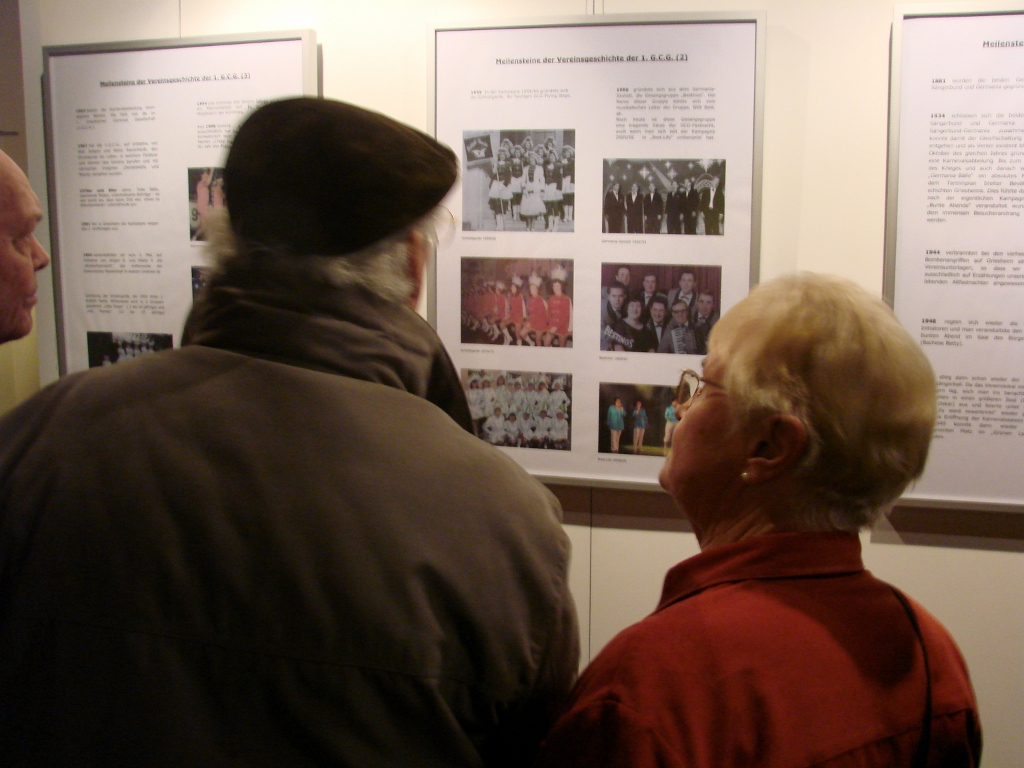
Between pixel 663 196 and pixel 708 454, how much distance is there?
0.93m

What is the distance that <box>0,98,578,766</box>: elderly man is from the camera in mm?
610

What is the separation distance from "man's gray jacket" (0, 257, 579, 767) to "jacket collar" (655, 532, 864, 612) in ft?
0.60

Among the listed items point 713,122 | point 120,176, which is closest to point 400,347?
point 713,122

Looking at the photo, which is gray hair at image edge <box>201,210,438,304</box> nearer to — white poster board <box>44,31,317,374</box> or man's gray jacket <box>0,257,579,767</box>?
man's gray jacket <box>0,257,579,767</box>

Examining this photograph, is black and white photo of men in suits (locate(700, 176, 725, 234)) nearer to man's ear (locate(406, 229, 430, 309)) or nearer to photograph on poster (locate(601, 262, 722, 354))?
photograph on poster (locate(601, 262, 722, 354))

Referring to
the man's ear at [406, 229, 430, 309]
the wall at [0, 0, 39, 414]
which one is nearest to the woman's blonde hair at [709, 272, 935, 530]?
the man's ear at [406, 229, 430, 309]

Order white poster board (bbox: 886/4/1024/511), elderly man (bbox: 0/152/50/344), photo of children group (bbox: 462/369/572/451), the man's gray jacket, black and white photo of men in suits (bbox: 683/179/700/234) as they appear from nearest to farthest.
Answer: the man's gray jacket < elderly man (bbox: 0/152/50/344) < white poster board (bbox: 886/4/1024/511) < black and white photo of men in suits (bbox: 683/179/700/234) < photo of children group (bbox: 462/369/572/451)

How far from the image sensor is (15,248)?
4.57 ft

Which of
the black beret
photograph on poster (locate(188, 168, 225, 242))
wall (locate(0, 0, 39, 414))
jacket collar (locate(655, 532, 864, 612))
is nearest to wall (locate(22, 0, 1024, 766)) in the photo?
photograph on poster (locate(188, 168, 225, 242))

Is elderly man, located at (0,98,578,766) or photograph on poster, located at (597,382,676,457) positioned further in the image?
photograph on poster, located at (597,382,676,457)

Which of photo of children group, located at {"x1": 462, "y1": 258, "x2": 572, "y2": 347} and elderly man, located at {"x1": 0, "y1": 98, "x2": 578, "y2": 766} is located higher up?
photo of children group, located at {"x1": 462, "y1": 258, "x2": 572, "y2": 347}

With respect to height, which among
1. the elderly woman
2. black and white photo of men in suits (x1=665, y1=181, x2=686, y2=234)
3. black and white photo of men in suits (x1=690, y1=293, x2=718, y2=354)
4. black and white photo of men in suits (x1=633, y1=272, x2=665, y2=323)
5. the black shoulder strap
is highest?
black and white photo of men in suits (x1=665, y1=181, x2=686, y2=234)

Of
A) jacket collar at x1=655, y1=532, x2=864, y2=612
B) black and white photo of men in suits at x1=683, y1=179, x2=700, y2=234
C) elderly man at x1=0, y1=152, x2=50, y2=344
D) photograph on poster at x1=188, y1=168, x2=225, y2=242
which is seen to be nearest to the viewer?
jacket collar at x1=655, y1=532, x2=864, y2=612

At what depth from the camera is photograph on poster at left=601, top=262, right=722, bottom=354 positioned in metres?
1.63
